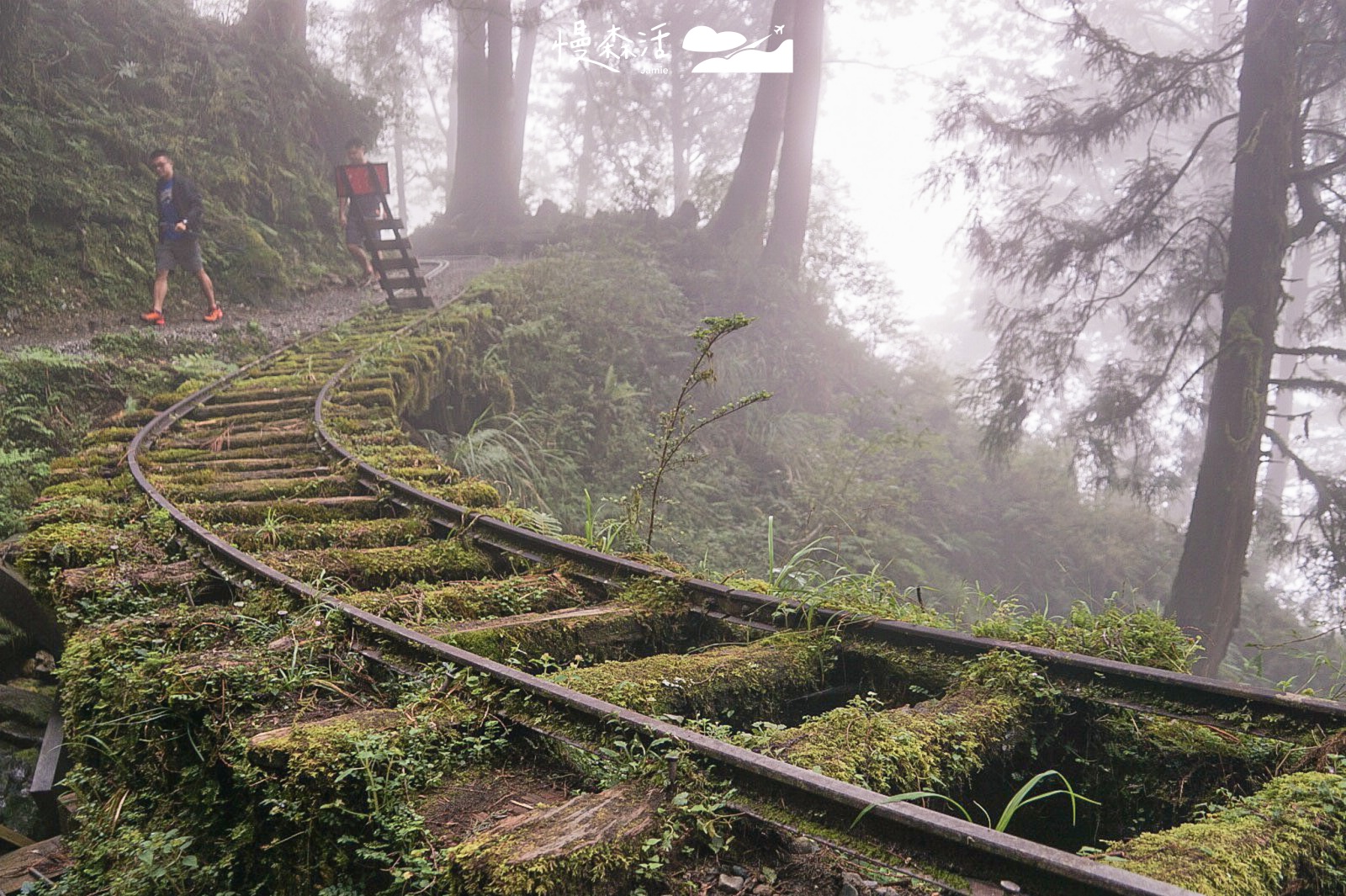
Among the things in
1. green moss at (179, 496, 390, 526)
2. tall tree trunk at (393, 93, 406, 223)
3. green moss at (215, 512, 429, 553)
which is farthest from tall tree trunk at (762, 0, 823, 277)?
green moss at (215, 512, 429, 553)

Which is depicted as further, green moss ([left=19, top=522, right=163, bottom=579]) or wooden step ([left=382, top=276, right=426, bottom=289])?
wooden step ([left=382, top=276, right=426, bottom=289])

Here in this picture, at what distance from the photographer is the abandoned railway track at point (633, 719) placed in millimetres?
1657

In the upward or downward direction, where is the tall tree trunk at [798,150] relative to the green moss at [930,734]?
upward

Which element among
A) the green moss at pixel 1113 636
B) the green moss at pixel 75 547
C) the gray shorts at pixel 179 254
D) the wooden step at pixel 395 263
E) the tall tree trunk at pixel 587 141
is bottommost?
the green moss at pixel 75 547

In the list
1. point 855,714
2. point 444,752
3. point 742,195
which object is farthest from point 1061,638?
point 742,195

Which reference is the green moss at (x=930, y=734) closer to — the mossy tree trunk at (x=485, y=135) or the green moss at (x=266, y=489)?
the green moss at (x=266, y=489)

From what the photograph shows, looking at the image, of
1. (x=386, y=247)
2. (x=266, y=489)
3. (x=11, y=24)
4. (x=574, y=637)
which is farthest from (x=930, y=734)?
(x=11, y=24)

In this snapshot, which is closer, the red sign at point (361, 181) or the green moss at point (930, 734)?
the green moss at point (930, 734)

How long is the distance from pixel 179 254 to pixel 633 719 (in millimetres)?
10582

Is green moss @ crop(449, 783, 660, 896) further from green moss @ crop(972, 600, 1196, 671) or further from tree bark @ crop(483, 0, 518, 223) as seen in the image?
tree bark @ crop(483, 0, 518, 223)

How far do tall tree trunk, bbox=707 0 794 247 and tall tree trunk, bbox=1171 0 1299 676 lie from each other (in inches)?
388

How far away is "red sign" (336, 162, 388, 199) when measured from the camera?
11805 millimetres

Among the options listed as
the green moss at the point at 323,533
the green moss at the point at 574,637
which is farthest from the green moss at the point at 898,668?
the green moss at the point at 323,533

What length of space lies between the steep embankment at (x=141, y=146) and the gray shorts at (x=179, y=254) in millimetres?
904
